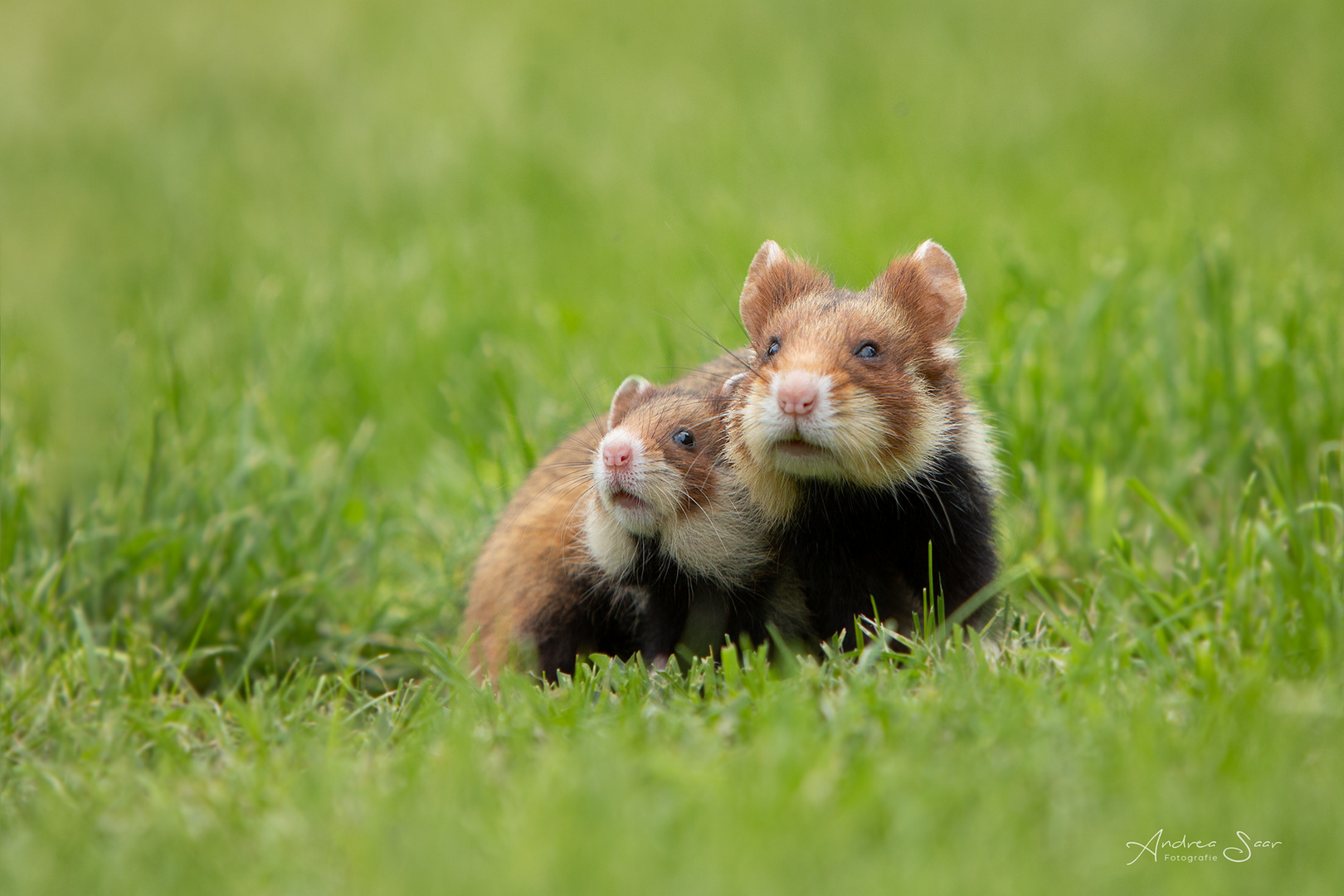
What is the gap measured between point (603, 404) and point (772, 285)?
1718 millimetres

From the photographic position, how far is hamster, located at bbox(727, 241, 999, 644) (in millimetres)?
3662

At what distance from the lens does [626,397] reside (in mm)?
4477

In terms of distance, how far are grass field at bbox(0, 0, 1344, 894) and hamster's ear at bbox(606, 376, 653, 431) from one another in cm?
32

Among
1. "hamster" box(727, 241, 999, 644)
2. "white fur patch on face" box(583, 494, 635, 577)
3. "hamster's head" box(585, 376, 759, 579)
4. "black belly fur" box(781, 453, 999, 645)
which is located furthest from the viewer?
"white fur patch on face" box(583, 494, 635, 577)

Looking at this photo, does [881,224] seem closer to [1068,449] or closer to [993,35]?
[1068,449]

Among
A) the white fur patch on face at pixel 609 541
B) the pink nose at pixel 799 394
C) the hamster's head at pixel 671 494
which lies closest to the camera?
the pink nose at pixel 799 394

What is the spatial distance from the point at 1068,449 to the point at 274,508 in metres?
3.54

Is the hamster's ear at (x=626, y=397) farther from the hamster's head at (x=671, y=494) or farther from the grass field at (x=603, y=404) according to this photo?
the grass field at (x=603, y=404)

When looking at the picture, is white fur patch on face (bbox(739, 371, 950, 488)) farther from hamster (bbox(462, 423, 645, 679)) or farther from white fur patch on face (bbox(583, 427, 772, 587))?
hamster (bbox(462, 423, 645, 679))

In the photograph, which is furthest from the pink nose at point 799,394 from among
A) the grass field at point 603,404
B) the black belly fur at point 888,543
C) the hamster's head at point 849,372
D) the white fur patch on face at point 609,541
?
the white fur patch on face at point 609,541

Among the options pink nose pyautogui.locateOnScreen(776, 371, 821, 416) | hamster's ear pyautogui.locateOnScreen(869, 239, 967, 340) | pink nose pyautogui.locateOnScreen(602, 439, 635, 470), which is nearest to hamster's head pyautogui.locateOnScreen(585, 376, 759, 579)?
pink nose pyautogui.locateOnScreen(602, 439, 635, 470)

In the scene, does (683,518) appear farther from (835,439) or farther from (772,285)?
(772,285)

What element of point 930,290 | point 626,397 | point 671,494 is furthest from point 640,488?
point 930,290

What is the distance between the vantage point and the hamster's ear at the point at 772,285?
4.20 m
